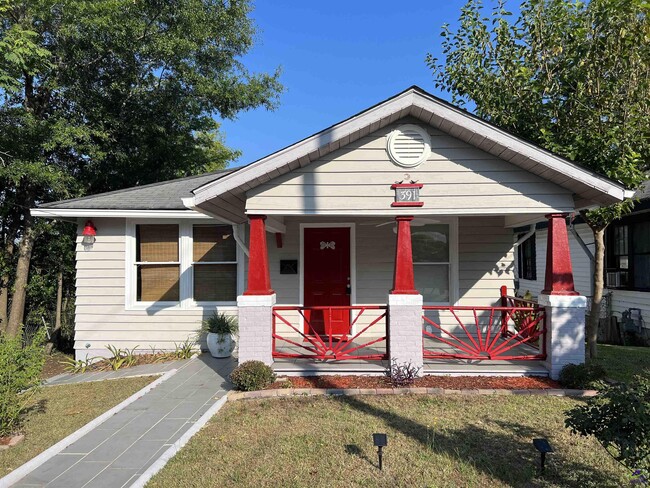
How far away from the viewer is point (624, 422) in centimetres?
277

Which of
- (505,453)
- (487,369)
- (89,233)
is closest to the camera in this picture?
(505,453)

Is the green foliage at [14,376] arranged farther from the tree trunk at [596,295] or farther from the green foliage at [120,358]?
the tree trunk at [596,295]

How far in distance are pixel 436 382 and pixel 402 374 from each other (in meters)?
0.51

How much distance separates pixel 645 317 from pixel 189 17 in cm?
1452

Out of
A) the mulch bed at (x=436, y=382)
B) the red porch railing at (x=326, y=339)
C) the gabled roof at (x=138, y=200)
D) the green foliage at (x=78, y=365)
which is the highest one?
the gabled roof at (x=138, y=200)

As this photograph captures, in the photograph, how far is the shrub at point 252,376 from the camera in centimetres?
555

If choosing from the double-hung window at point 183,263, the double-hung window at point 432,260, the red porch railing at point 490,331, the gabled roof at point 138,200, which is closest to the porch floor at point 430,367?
the red porch railing at point 490,331

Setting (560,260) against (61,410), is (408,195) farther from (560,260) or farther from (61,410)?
(61,410)

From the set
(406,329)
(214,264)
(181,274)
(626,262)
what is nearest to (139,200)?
(181,274)

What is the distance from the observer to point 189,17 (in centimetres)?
1148

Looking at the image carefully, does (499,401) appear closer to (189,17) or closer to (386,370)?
(386,370)

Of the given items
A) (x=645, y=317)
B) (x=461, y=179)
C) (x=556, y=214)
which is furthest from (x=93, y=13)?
(x=645, y=317)

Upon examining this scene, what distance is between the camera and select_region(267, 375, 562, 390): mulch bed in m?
5.61

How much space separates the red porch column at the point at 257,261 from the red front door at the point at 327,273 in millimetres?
2343
